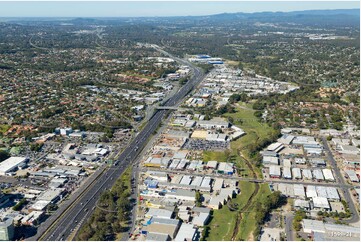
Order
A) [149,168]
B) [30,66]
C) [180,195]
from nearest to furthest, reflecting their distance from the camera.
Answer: [180,195] → [149,168] → [30,66]

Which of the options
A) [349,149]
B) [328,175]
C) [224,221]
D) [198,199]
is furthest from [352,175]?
[198,199]

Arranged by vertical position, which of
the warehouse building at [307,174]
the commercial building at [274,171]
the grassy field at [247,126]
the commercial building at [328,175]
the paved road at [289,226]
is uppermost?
the commercial building at [274,171]

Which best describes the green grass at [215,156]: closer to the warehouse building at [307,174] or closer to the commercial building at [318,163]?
the warehouse building at [307,174]

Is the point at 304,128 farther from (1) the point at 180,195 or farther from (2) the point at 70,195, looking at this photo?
(2) the point at 70,195

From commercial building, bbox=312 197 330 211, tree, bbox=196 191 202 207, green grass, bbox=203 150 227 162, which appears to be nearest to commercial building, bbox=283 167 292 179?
commercial building, bbox=312 197 330 211

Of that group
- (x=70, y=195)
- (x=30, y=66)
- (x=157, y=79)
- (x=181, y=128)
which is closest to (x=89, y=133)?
(x=181, y=128)

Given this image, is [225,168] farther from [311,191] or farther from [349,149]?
[349,149]

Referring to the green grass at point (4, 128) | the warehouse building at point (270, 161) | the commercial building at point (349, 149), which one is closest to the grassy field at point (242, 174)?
the warehouse building at point (270, 161)
